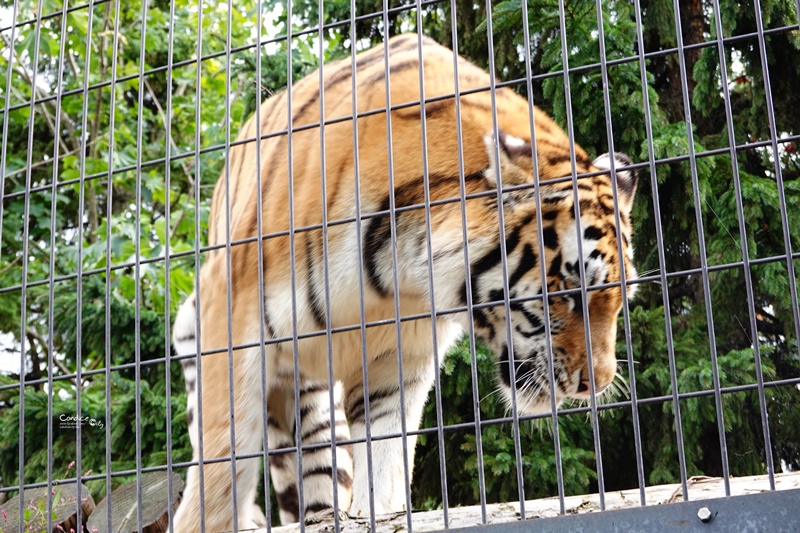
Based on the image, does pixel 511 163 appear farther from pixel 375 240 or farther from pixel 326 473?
pixel 326 473

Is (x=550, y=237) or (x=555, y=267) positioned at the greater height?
(x=550, y=237)

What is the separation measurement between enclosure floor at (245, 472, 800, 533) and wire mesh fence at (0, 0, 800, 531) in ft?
0.12

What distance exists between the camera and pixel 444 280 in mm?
3332

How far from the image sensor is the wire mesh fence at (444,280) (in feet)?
7.81

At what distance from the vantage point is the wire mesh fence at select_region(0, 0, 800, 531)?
2.38 metres

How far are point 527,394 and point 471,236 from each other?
1.89 feet

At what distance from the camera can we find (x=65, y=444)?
5.28 meters

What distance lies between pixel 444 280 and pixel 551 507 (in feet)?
3.74

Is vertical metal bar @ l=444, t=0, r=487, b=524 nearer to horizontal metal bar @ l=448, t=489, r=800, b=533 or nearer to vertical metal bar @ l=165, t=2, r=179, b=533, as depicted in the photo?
horizontal metal bar @ l=448, t=489, r=800, b=533

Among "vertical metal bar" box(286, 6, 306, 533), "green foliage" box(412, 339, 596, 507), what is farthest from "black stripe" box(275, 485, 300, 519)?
"vertical metal bar" box(286, 6, 306, 533)

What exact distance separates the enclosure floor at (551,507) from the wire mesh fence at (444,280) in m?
0.04

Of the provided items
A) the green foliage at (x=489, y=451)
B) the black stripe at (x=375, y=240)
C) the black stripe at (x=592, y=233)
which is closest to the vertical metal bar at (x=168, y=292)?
the black stripe at (x=375, y=240)

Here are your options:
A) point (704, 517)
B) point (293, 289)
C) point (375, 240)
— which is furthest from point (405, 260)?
point (704, 517)

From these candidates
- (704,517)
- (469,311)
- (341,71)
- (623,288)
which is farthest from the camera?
(341,71)
